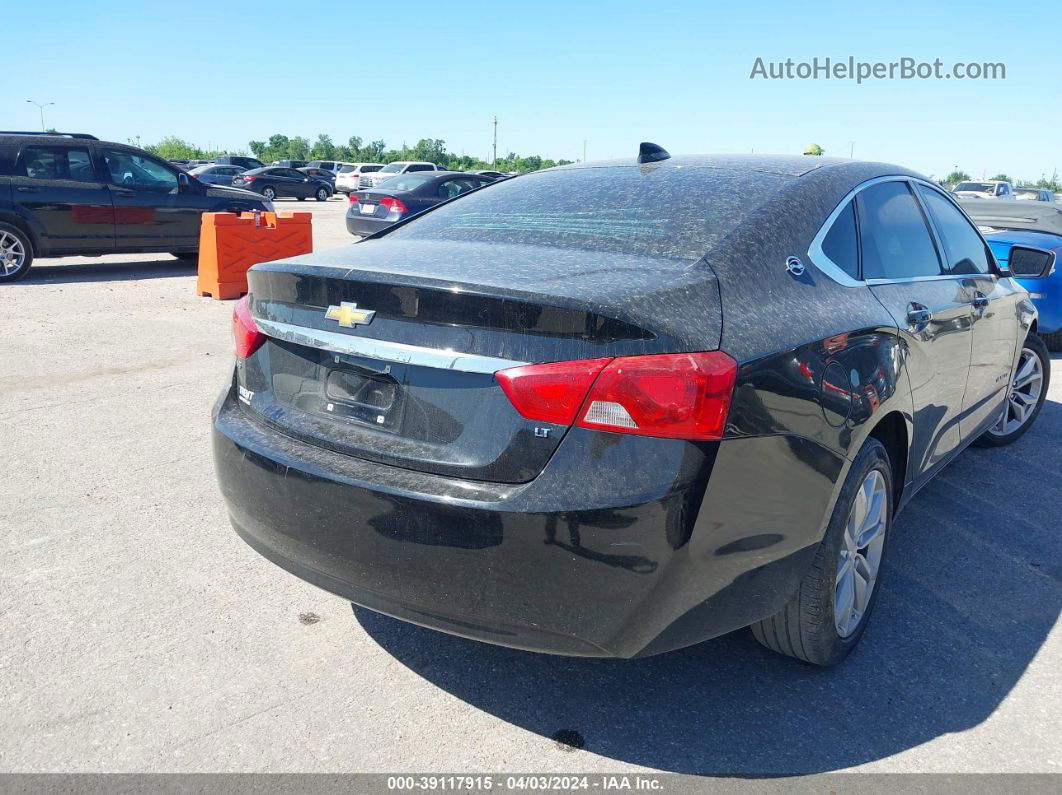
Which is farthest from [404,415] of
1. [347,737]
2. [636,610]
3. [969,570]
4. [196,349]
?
[196,349]

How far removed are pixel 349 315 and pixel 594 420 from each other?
79 centimetres

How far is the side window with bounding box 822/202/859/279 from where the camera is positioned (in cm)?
299

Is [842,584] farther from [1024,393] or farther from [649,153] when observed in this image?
[1024,393]

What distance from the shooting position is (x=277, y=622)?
314 centimetres

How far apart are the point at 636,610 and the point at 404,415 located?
0.79 m

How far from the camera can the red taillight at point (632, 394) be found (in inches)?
83.7

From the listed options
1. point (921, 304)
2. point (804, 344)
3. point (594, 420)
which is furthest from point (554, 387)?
point (921, 304)

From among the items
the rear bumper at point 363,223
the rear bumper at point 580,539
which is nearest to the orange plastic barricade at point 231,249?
the rear bumper at point 363,223

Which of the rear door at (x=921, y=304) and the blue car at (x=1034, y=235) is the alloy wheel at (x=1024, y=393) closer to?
the blue car at (x=1034, y=235)

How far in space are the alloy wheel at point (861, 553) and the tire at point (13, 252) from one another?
11293mm

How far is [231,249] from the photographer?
10.2 m

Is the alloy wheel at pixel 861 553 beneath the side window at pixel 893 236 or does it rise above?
beneath

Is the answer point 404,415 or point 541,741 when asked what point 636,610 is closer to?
point 541,741

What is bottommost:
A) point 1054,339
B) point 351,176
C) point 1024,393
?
point 1054,339
